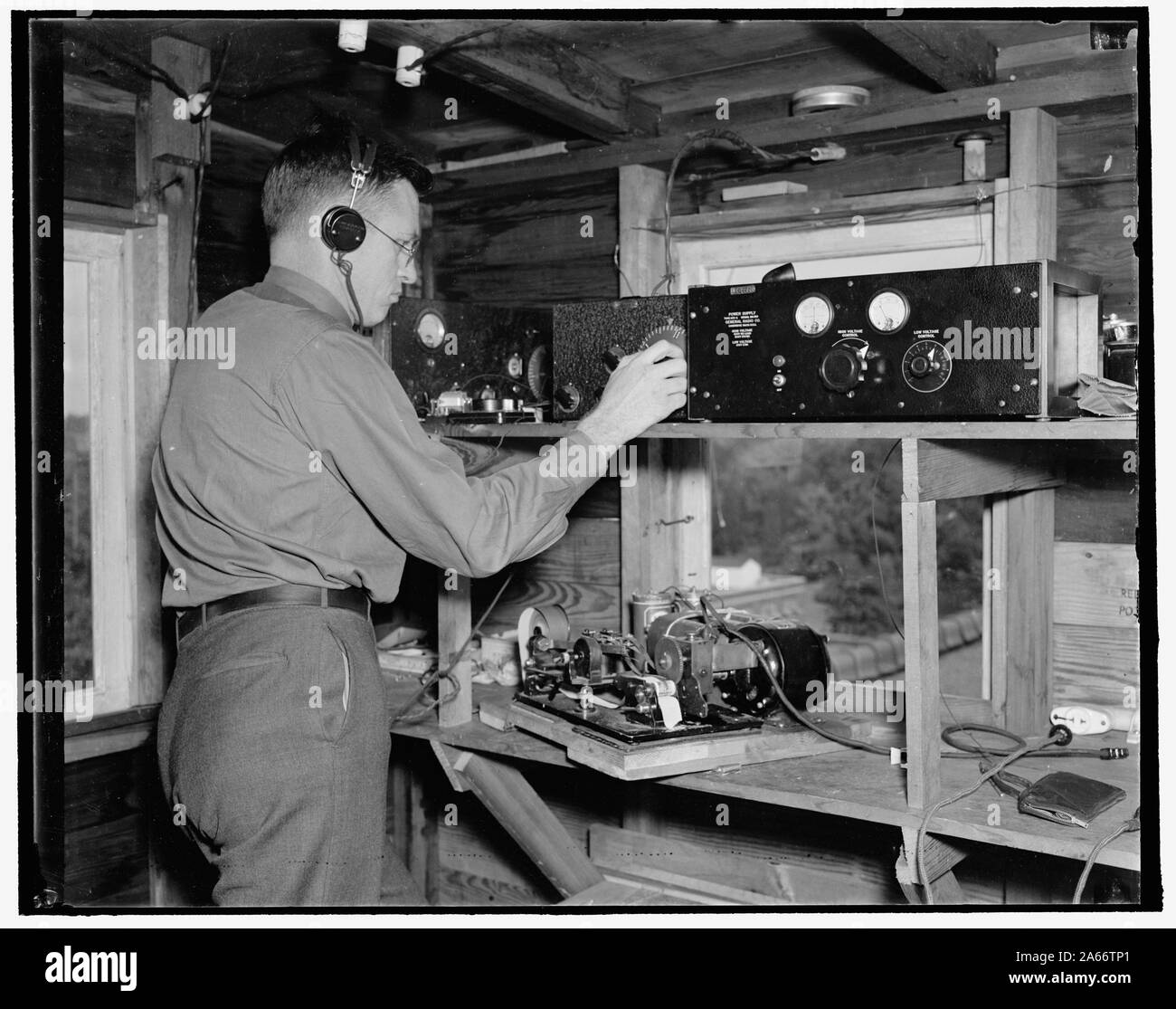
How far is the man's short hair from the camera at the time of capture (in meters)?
2.45

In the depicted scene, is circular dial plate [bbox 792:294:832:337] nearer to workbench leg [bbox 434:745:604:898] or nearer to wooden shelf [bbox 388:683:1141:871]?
wooden shelf [bbox 388:683:1141:871]

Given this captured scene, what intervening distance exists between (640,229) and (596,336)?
72cm

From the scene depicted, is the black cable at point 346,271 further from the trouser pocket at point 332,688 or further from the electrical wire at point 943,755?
the electrical wire at point 943,755

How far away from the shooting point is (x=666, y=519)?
3.50m

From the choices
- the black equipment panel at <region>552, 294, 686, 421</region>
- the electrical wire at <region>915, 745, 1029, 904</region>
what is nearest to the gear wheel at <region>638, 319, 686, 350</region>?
the black equipment panel at <region>552, 294, 686, 421</region>

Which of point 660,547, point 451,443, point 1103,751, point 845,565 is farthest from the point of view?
point 845,565

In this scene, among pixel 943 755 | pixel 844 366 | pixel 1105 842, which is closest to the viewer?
pixel 1105 842

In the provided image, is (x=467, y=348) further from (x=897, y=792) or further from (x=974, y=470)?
(x=897, y=792)

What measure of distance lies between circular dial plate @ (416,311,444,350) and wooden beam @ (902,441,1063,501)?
1410 mm

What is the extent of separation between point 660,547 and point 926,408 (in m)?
1.36

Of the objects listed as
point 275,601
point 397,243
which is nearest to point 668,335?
point 397,243
